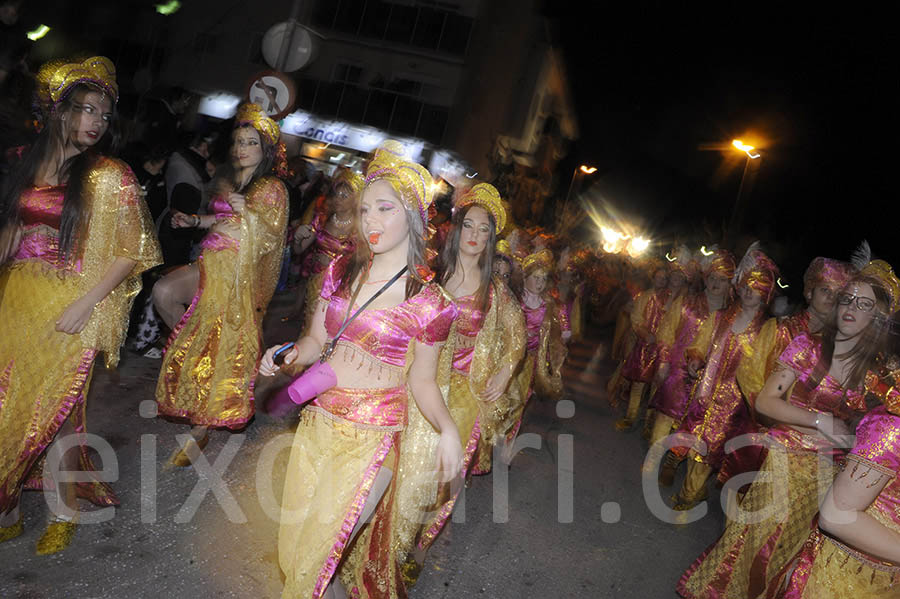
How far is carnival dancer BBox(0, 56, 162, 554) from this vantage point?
118 inches

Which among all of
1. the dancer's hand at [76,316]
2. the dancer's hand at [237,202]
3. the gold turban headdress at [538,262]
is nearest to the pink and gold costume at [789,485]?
the gold turban headdress at [538,262]

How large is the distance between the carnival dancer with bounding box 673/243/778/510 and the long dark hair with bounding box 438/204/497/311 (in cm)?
240

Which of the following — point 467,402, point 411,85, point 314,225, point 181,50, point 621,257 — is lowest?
point 467,402

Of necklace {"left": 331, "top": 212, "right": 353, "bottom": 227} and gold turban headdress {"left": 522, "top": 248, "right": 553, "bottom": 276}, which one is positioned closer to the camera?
gold turban headdress {"left": 522, "top": 248, "right": 553, "bottom": 276}

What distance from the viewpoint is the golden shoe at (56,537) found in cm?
309

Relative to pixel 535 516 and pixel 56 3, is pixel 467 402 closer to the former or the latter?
pixel 535 516

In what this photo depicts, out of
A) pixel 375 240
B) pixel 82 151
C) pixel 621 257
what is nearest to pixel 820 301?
pixel 375 240

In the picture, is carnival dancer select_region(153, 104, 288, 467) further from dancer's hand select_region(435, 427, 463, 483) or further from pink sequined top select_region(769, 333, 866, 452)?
pink sequined top select_region(769, 333, 866, 452)

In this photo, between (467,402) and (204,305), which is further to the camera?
(204,305)

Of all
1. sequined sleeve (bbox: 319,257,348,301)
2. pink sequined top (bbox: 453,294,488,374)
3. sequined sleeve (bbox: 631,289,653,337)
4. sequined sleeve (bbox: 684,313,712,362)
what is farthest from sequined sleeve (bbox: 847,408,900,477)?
sequined sleeve (bbox: 631,289,653,337)

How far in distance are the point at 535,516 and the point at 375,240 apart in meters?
3.28

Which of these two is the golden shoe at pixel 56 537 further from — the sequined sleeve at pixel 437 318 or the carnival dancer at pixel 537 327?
the carnival dancer at pixel 537 327

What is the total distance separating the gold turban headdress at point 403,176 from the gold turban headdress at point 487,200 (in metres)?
1.34

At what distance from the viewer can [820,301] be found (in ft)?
14.6
